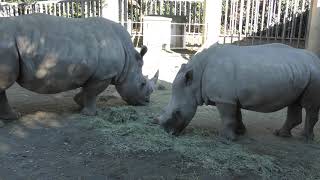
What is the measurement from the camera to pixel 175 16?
16891mm

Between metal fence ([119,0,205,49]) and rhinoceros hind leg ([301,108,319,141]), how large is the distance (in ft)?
35.1

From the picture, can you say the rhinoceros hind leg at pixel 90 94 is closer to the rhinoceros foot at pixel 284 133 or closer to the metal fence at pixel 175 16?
the rhinoceros foot at pixel 284 133

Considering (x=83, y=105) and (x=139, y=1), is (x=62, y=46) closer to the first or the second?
(x=83, y=105)

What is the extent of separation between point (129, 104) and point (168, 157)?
9.32 ft

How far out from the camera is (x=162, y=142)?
17.9 ft

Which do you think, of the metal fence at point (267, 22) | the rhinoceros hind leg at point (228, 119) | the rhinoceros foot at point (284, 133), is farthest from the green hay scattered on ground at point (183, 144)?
the metal fence at point (267, 22)

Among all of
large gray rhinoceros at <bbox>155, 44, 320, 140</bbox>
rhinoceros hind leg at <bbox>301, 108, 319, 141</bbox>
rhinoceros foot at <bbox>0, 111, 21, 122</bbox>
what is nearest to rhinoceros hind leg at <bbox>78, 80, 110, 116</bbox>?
rhinoceros foot at <bbox>0, 111, 21, 122</bbox>

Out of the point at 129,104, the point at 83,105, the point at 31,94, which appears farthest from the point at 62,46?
the point at 31,94

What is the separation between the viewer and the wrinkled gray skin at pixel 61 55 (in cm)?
616

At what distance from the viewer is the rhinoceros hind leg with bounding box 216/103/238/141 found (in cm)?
557

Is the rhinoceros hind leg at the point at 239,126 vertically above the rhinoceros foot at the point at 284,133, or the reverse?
the rhinoceros hind leg at the point at 239,126

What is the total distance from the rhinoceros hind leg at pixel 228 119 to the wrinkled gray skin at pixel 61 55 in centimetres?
203

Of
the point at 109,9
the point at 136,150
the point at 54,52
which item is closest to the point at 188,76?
the point at 136,150

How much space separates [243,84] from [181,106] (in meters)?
0.90
